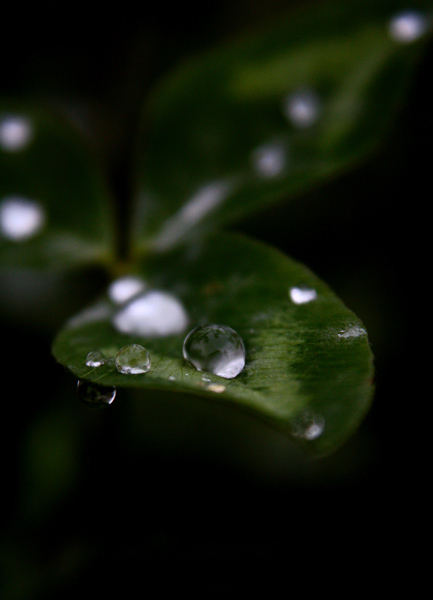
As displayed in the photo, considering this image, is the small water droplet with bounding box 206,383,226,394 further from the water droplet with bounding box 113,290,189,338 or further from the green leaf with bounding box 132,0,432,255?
the green leaf with bounding box 132,0,432,255

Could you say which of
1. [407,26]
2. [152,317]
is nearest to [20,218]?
[152,317]

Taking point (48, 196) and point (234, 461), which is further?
point (234, 461)

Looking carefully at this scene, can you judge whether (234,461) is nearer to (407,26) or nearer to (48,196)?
(48,196)

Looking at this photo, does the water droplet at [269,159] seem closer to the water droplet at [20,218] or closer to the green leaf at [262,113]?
the green leaf at [262,113]

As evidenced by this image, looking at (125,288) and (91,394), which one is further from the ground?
(125,288)

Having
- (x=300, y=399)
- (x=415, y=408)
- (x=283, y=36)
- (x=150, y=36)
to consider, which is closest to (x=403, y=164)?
(x=283, y=36)

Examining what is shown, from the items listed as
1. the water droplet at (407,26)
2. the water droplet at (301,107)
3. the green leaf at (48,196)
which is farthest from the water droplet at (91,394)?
the water droplet at (407,26)

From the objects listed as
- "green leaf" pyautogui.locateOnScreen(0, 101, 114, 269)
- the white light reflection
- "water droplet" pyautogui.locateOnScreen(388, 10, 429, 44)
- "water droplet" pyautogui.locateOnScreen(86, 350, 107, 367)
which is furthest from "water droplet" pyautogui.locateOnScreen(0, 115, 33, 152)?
"water droplet" pyautogui.locateOnScreen(388, 10, 429, 44)
